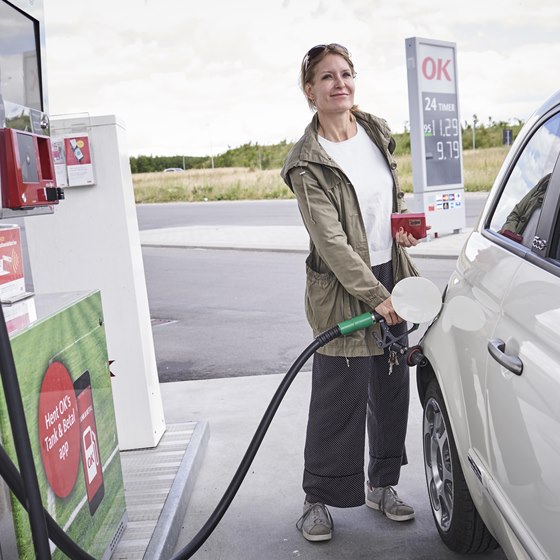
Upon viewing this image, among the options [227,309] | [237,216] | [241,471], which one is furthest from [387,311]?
[237,216]

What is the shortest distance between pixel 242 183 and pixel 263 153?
14311mm

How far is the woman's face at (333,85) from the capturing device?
304cm

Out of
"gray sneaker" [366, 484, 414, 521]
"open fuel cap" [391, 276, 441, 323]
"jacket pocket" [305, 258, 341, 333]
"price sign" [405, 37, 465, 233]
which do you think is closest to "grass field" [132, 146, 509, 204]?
"price sign" [405, 37, 465, 233]

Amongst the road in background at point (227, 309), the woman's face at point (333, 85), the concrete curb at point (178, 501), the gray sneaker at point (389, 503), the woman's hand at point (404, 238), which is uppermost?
the woman's face at point (333, 85)

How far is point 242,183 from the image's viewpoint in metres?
37.9

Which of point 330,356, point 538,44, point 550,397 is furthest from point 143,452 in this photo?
point 538,44

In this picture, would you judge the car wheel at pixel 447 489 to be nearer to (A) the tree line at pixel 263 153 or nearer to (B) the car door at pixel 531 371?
(B) the car door at pixel 531 371

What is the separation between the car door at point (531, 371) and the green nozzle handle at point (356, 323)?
61cm

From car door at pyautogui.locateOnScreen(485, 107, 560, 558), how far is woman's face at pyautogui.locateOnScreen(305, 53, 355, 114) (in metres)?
0.82

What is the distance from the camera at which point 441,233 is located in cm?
1370

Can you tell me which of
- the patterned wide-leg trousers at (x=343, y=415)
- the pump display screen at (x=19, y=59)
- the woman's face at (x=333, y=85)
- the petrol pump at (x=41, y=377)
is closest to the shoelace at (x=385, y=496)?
the patterned wide-leg trousers at (x=343, y=415)

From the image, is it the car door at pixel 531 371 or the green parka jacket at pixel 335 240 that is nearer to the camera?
the car door at pixel 531 371

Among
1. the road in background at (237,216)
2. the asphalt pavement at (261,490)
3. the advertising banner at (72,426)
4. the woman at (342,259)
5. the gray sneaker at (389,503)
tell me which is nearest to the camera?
the advertising banner at (72,426)

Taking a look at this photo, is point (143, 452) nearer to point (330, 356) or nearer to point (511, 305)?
point (330, 356)
